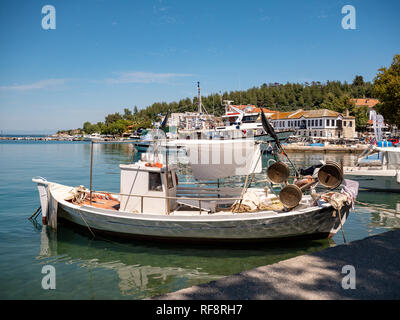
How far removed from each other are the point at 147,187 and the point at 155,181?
1.14ft

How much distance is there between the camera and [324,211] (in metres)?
9.34

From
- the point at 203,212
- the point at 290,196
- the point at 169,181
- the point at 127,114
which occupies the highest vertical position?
the point at 127,114

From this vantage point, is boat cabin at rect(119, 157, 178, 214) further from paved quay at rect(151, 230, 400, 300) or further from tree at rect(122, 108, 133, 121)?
tree at rect(122, 108, 133, 121)

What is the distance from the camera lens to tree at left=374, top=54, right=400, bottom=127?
31.6m

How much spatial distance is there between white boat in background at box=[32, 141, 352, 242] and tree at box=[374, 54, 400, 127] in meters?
27.5

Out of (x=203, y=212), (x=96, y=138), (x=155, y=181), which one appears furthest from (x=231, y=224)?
(x=96, y=138)

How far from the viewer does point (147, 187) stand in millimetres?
10391

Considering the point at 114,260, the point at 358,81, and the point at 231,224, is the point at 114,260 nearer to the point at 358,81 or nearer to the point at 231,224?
the point at 231,224

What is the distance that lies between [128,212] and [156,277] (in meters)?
2.63

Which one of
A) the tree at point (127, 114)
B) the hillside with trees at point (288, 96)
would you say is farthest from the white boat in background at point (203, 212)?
the tree at point (127, 114)

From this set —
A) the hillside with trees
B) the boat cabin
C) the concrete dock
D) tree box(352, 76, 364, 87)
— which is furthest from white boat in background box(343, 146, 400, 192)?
tree box(352, 76, 364, 87)

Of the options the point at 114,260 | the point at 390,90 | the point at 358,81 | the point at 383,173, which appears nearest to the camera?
the point at 114,260

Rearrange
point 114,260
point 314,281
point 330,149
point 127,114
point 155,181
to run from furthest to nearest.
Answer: point 127,114 < point 330,149 < point 155,181 < point 114,260 < point 314,281
